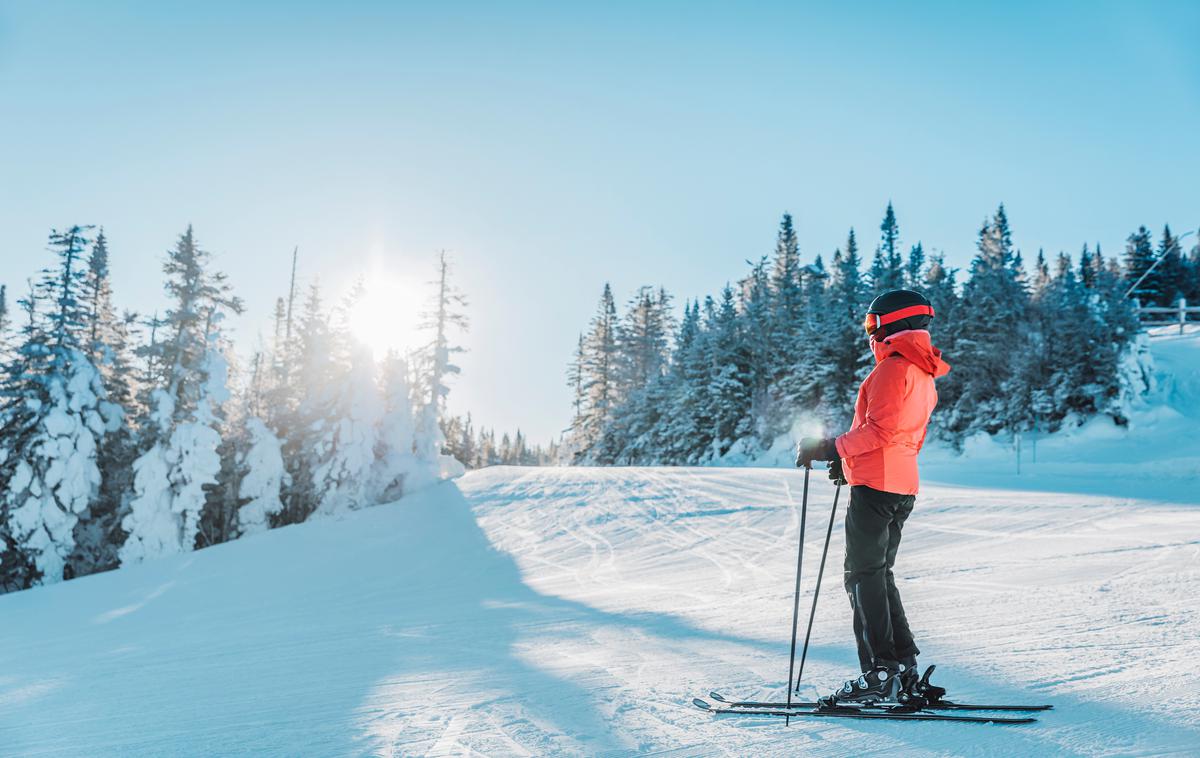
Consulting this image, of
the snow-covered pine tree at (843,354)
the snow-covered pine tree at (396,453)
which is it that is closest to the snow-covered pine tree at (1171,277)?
the snow-covered pine tree at (843,354)

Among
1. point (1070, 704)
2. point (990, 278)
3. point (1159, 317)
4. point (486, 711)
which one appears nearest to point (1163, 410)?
point (990, 278)

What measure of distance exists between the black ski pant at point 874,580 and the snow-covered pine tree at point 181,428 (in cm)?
2541

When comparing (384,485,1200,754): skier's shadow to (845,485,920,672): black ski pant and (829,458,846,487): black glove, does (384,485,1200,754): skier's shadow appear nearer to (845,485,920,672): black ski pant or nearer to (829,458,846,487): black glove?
(845,485,920,672): black ski pant

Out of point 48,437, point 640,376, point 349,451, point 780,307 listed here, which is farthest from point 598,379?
point 48,437

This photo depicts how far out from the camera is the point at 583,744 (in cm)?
330

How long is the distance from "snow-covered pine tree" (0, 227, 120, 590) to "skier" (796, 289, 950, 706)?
89.7 ft

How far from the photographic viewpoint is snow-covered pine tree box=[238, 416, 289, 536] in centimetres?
2645

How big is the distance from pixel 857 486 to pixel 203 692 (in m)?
4.86

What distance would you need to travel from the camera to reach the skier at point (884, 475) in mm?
3465

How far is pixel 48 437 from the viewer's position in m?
23.0

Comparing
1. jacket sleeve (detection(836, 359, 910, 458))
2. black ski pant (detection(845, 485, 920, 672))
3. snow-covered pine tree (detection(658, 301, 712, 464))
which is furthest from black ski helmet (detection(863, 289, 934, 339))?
snow-covered pine tree (detection(658, 301, 712, 464))

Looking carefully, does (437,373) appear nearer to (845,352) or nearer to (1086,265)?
(845,352)

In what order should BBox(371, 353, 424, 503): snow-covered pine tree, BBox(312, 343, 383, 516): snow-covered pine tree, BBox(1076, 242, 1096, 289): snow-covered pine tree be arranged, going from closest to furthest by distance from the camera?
BBox(312, 343, 383, 516): snow-covered pine tree, BBox(371, 353, 424, 503): snow-covered pine tree, BBox(1076, 242, 1096, 289): snow-covered pine tree

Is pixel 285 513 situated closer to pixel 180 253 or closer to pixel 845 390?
→ pixel 180 253
